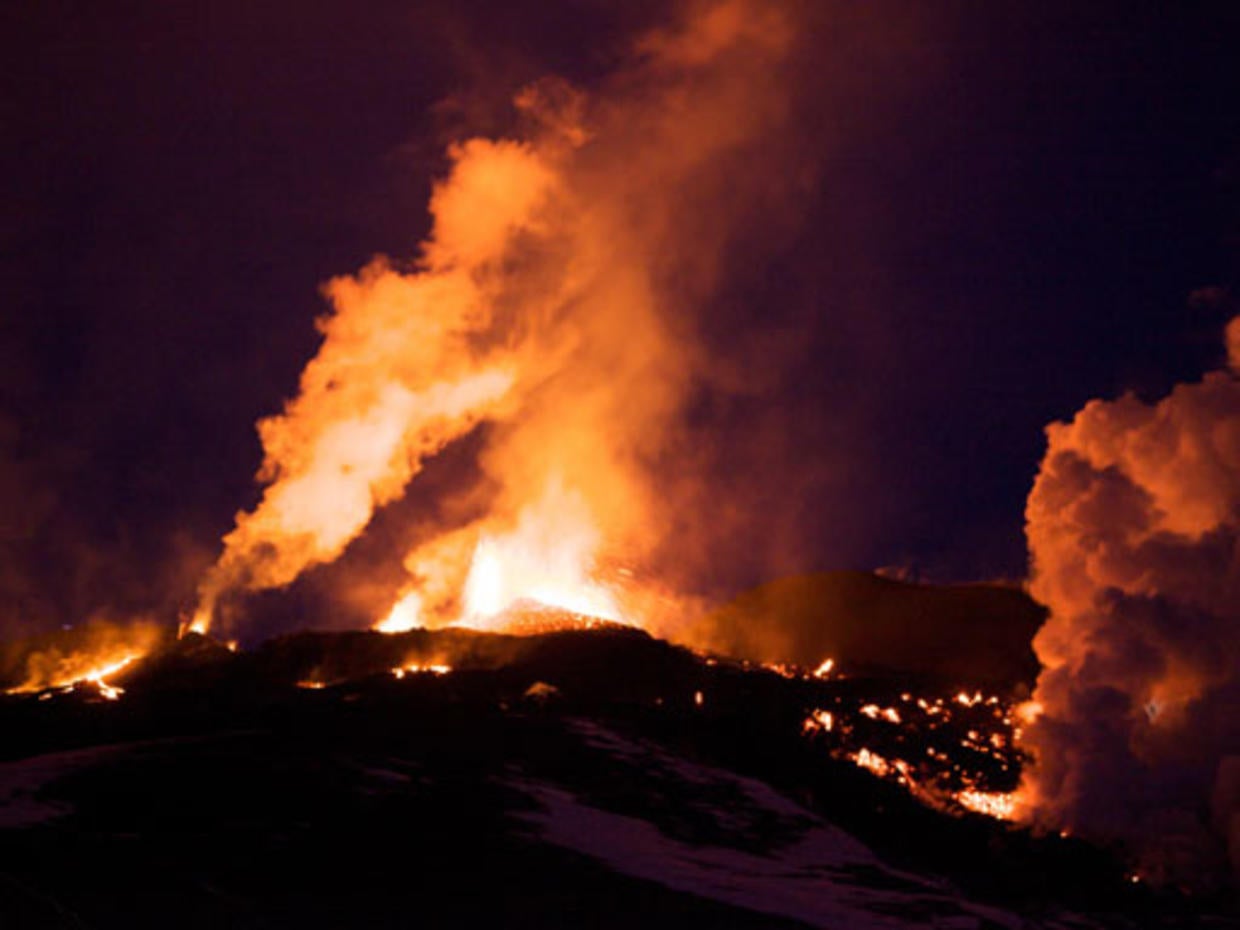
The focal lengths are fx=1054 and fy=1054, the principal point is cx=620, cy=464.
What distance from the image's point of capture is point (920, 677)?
150 ft

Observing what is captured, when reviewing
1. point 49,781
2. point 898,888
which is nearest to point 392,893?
point 49,781

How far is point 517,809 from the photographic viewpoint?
70.5 feet

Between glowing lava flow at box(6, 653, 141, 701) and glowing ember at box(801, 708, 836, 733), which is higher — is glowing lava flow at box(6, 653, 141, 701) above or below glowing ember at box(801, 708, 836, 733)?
below

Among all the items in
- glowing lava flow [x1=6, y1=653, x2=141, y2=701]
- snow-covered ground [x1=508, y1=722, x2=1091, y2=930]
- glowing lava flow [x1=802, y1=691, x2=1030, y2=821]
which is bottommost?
snow-covered ground [x1=508, y1=722, x2=1091, y2=930]

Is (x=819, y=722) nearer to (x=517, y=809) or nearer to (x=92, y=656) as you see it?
(x=517, y=809)

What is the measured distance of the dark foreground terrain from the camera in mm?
14688

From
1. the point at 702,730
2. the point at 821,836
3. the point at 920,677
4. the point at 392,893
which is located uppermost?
the point at 920,677

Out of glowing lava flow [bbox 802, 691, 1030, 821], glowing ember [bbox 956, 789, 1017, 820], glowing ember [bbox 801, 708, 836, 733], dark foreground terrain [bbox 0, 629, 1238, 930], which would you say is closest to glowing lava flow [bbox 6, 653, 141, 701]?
dark foreground terrain [bbox 0, 629, 1238, 930]

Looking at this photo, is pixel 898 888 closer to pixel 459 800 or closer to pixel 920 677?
pixel 459 800

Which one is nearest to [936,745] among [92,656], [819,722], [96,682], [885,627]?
[819,722]

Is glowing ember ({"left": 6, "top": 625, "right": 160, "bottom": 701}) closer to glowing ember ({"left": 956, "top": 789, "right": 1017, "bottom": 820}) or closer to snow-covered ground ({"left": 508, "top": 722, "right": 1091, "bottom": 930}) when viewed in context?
snow-covered ground ({"left": 508, "top": 722, "right": 1091, "bottom": 930})

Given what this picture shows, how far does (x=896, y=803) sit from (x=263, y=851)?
1853 cm

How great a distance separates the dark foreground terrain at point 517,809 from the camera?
1469 cm

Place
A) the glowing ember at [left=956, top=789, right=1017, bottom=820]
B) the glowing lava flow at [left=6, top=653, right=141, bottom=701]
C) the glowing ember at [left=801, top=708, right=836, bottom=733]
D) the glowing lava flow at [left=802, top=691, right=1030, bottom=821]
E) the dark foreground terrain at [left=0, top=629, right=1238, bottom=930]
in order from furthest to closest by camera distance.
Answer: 1. the glowing ember at [left=801, top=708, right=836, bottom=733]
2. the glowing lava flow at [left=6, top=653, right=141, bottom=701]
3. the glowing lava flow at [left=802, top=691, right=1030, bottom=821]
4. the glowing ember at [left=956, top=789, right=1017, bottom=820]
5. the dark foreground terrain at [left=0, top=629, right=1238, bottom=930]
